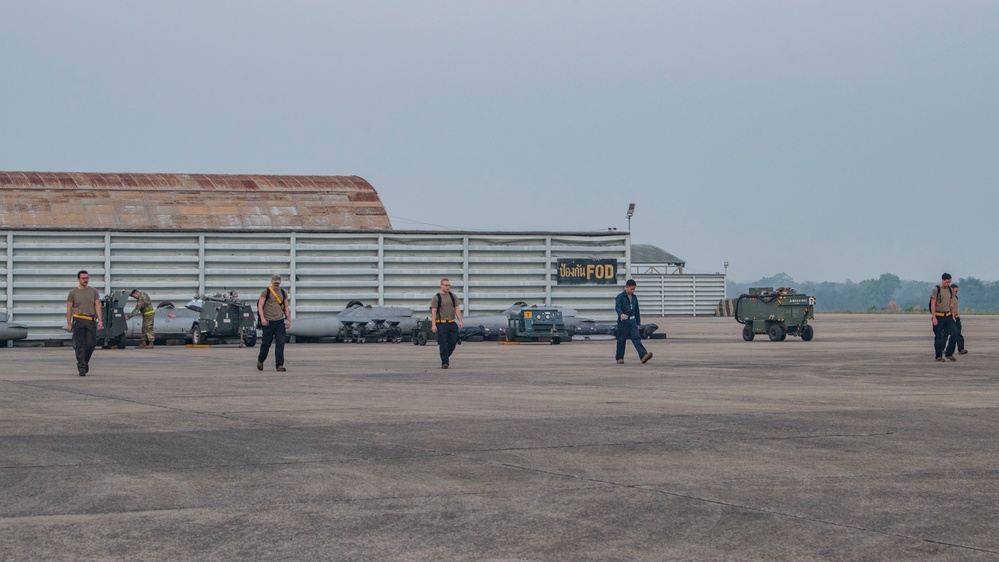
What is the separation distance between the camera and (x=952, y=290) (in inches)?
951

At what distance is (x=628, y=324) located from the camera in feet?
76.6

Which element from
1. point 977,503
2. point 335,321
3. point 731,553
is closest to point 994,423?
point 977,503

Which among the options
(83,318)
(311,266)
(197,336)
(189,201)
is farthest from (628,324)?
(189,201)

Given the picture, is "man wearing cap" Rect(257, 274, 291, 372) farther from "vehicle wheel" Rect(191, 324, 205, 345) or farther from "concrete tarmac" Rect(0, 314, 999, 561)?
"vehicle wheel" Rect(191, 324, 205, 345)

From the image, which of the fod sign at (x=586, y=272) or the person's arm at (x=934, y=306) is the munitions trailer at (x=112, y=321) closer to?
the fod sign at (x=586, y=272)

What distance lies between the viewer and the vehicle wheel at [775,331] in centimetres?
3441

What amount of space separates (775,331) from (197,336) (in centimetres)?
1671

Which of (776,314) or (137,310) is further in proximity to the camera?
(776,314)

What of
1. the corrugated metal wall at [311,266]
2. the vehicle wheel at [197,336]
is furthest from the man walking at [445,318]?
the corrugated metal wall at [311,266]

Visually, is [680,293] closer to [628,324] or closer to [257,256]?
[257,256]

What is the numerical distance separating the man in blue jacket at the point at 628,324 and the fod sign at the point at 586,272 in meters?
14.2

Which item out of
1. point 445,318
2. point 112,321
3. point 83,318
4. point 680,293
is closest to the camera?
point 83,318

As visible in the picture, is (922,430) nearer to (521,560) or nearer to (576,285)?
(521,560)

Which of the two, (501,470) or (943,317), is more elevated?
(943,317)
